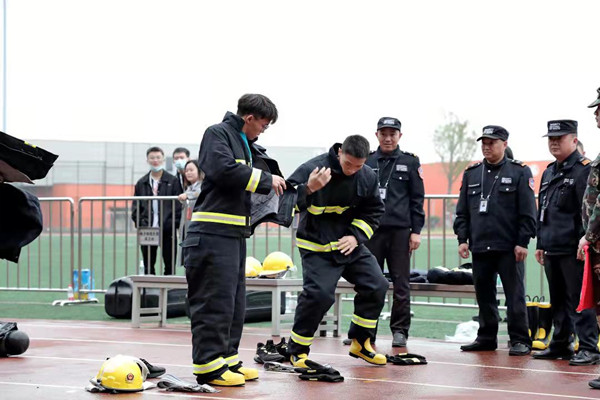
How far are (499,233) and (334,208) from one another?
2110 mm

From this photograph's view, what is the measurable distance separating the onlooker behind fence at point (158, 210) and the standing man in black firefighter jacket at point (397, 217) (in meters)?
4.16

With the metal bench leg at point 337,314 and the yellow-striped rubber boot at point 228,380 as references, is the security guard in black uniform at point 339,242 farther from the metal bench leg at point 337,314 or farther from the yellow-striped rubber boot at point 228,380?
the metal bench leg at point 337,314

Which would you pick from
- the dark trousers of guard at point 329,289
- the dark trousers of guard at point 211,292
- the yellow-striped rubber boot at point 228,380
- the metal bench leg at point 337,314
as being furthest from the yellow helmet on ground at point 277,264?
the dark trousers of guard at point 211,292

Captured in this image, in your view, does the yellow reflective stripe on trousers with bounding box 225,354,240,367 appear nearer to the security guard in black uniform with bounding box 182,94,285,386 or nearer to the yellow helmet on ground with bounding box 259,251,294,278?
the security guard in black uniform with bounding box 182,94,285,386

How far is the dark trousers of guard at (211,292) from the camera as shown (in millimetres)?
6711

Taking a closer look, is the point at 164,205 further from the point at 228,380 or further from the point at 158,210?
the point at 228,380

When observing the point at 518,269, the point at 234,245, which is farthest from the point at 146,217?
the point at 234,245

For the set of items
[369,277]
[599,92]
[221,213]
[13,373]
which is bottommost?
[13,373]

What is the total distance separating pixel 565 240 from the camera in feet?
28.6

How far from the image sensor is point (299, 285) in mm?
10984

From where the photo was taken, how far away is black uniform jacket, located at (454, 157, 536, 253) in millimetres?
9367

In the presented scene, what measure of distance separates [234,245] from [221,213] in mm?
247

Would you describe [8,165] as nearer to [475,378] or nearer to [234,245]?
[234,245]

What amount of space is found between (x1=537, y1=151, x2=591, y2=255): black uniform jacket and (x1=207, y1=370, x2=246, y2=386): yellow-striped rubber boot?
342 centimetres
